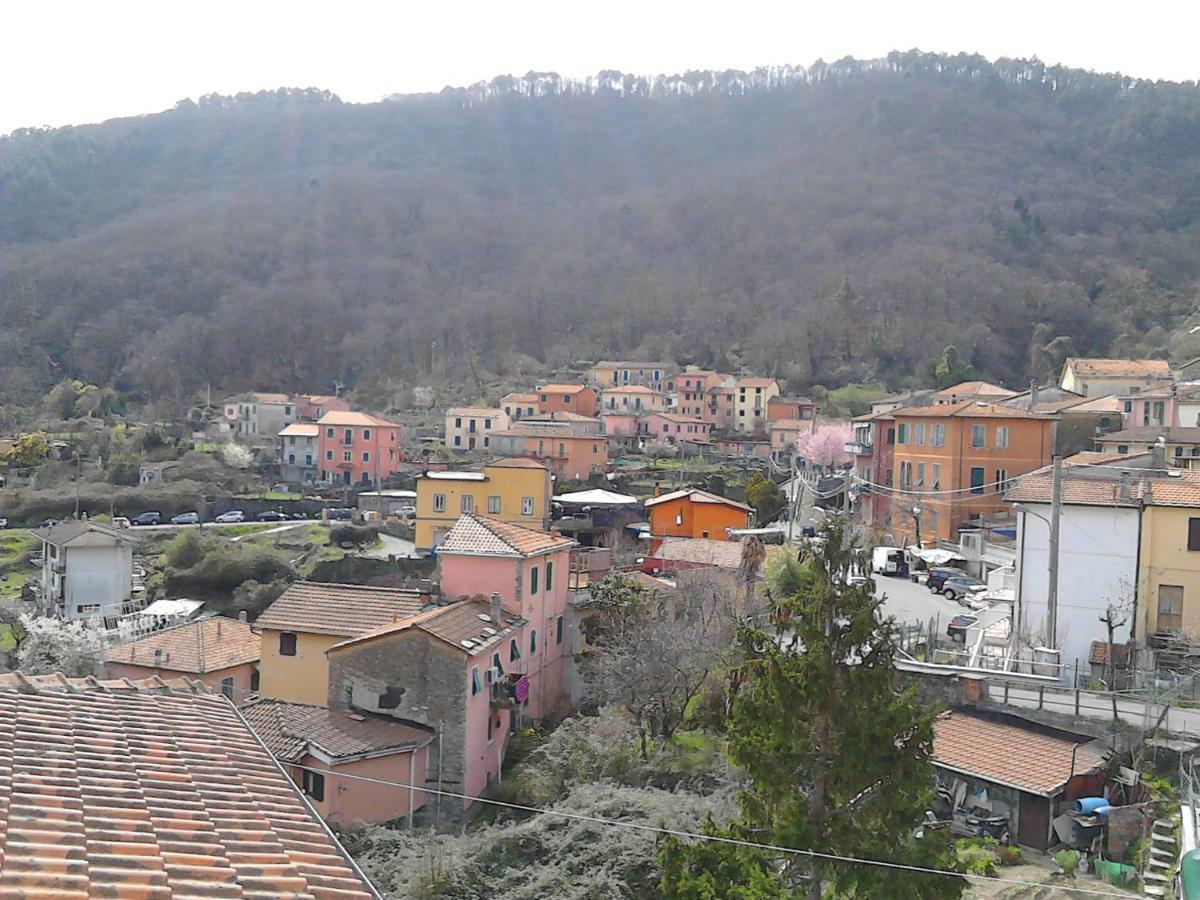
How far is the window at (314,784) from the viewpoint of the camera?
17703mm

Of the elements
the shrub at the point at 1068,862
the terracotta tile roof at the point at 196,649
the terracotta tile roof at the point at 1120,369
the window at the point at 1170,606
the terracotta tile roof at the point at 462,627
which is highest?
the terracotta tile roof at the point at 1120,369

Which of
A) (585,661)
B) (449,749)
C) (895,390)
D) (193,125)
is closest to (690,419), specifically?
(895,390)

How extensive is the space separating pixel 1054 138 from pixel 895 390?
86.1m

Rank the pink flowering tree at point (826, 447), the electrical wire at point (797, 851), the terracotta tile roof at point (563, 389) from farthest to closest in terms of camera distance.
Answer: the terracotta tile roof at point (563, 389) < the pink flowering tree at point (826, 447) < the electrical wire at point (797, 851)

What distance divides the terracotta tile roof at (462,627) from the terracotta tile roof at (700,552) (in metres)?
10.4

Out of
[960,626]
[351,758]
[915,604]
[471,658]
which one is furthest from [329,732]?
[915,604]

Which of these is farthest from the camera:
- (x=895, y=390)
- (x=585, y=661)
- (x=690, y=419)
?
(x=895, y=390)

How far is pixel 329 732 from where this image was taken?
18453mm

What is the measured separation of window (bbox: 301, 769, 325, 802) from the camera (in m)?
17.7

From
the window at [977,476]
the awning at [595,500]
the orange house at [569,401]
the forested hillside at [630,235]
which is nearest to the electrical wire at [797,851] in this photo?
the window at [977,476]

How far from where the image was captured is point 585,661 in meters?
25.8

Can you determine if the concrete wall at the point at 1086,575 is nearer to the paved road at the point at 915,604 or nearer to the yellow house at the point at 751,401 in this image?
the paved road at the point at 915,604

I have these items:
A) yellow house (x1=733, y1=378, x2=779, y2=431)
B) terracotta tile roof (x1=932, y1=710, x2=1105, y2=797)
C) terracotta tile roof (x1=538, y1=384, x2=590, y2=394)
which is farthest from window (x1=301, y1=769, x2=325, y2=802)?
yellow house (x1=733, y1=378, x2=779, y2=431)

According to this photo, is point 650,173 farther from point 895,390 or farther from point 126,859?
point 126,859
